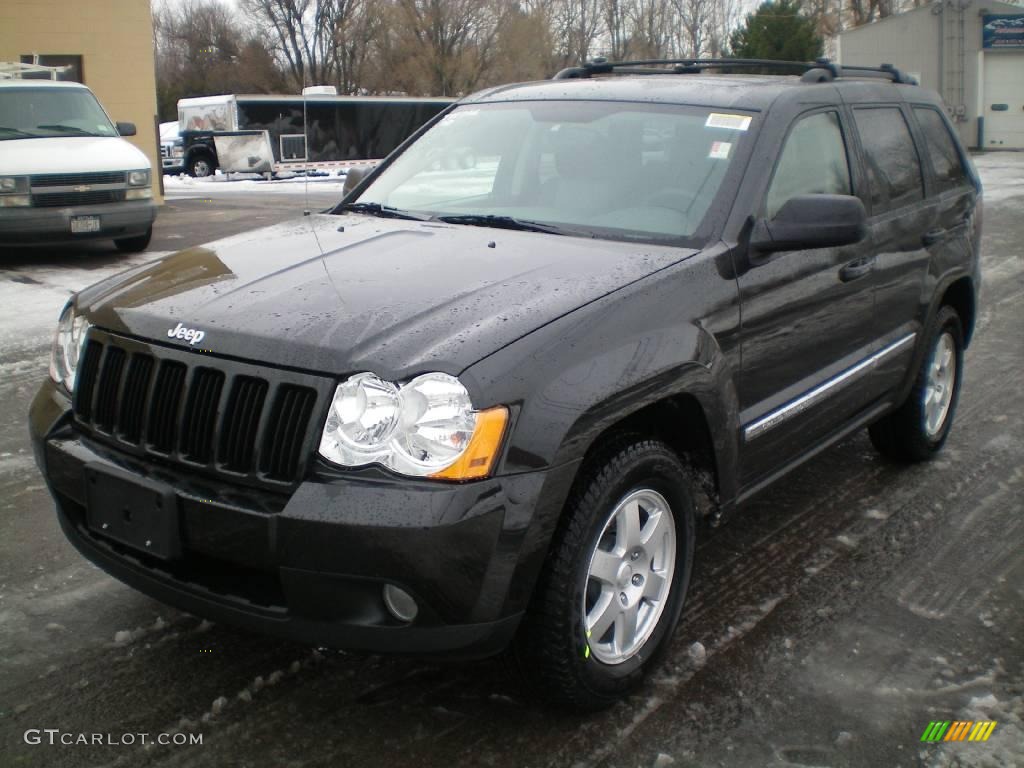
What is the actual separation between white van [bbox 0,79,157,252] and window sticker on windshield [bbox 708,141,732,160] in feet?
30.9

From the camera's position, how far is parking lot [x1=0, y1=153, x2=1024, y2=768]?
292cm

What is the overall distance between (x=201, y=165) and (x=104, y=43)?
1283cm

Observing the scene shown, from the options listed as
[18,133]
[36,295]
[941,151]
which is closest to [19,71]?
[18,133]

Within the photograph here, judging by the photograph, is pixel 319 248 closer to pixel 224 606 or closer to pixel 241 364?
pixel 241 364

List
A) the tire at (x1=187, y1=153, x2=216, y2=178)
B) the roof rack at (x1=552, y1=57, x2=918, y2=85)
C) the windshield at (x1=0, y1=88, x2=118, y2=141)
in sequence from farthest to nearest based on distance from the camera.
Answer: the tire at (x1=187, y1=153, x2=216, y2=178), the windshield at (x1=0, y1=88, x2=118, y2=141), the roof rack at (x1=552, y1=57, x2=918, y2=85)

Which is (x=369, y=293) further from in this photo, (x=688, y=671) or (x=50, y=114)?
(x=50, y=114)

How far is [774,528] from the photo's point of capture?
4.48 m

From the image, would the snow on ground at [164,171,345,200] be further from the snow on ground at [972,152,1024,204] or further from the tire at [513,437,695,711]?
the tire at [513,437,695,711]

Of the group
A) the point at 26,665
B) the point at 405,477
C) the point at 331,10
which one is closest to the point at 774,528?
the point at 405,477

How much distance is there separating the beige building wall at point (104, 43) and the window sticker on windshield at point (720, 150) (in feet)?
52.3

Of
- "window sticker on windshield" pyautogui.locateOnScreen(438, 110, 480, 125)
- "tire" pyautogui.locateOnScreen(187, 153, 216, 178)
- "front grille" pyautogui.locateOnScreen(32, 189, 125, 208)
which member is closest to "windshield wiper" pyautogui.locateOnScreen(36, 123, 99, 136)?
"front grille" pyautogui.locateOnScreen(32, 189, 125, 208)

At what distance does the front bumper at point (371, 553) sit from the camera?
8.26 feet

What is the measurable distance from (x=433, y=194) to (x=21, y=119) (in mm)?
9671

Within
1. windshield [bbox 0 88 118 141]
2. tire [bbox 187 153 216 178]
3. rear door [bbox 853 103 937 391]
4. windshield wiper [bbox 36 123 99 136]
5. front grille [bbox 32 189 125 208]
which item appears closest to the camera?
rear door [bbox 853 103 937 391]
